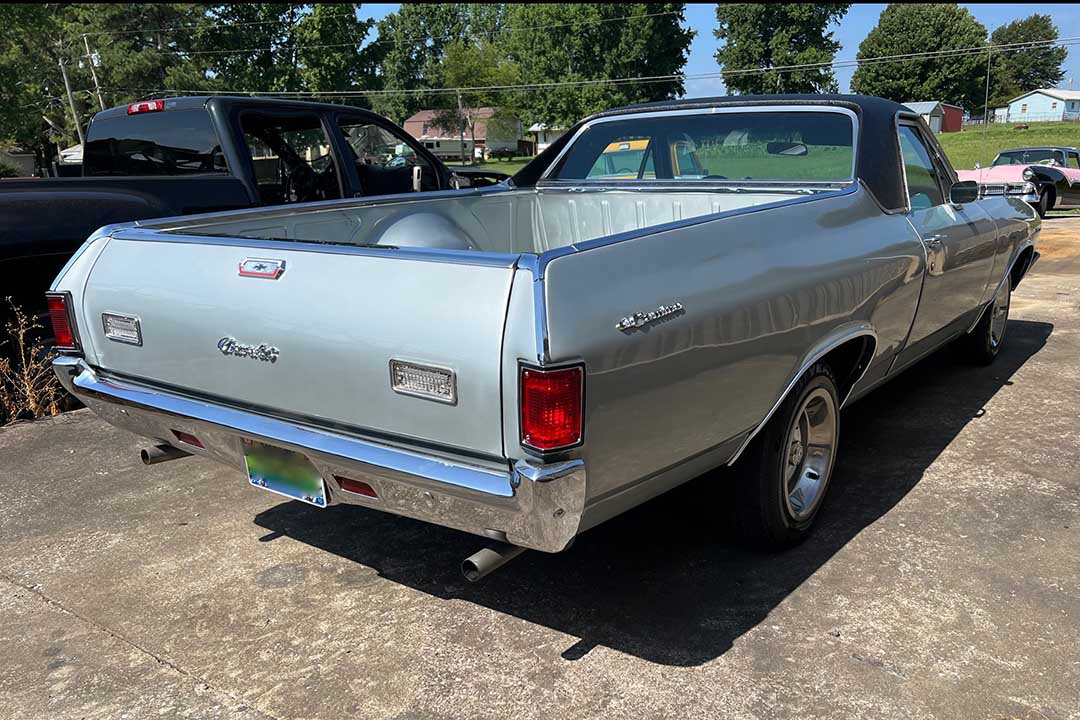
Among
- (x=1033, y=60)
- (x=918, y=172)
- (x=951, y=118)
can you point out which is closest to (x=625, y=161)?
(x=918, y=172)

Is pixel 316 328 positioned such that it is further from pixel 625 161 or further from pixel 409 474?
pixel 625 161

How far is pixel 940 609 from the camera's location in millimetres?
2918

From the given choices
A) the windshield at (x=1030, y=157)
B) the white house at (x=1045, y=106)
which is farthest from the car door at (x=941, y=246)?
the white house at (x=1045, y=106)

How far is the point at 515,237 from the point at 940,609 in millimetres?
2945

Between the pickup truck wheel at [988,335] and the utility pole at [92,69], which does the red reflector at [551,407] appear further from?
the utility pole at [92,69]

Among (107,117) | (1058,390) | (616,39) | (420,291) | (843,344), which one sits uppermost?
(616,39)

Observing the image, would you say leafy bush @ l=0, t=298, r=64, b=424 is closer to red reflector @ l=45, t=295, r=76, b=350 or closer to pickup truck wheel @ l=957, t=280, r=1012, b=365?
red reflector @ l=45, t=295, r=76, b=350

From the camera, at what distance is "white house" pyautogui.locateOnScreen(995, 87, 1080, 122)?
298 ft

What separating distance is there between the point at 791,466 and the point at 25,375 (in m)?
4.31

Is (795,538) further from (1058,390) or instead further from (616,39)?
(616,39)

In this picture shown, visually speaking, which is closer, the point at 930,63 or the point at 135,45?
the point at 135,45

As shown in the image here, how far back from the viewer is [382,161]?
6.94m

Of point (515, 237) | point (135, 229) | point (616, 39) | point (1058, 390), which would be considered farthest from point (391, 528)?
point (616, 39)

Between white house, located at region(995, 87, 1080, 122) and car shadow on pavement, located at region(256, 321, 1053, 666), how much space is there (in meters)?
104
